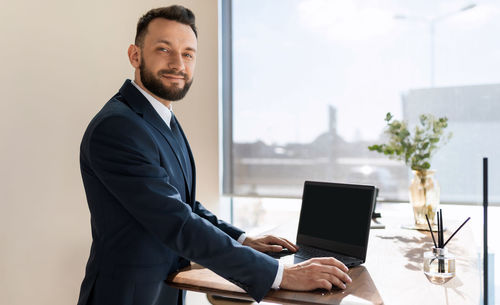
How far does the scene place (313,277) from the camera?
1187 mm

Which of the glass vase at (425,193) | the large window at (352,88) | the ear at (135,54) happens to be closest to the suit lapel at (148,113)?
the ear at (135,54)

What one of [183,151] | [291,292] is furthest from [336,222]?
[183,151]

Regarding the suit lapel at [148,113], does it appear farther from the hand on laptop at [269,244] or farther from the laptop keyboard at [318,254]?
the laptop keyboard at [318,254]

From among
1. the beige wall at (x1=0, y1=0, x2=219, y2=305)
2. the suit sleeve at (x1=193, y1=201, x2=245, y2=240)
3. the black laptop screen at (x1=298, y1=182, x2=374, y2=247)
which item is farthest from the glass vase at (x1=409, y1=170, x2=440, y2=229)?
the beige wall at (x1=0, y1=0, x2=219, y2=305)

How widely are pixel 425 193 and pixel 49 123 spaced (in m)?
1.96

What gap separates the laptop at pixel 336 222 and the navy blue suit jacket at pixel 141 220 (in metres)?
0.36

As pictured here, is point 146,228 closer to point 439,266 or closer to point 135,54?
point 135,54

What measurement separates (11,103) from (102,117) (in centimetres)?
123

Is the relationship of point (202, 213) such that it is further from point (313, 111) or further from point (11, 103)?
point (313, 111)

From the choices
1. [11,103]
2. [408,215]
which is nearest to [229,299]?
[11,103]

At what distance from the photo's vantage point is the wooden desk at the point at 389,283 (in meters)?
1.16

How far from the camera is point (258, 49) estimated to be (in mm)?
3387

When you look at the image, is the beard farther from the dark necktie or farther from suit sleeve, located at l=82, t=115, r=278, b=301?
suit sleeve, located at l=82, t=115, r=278, b=301

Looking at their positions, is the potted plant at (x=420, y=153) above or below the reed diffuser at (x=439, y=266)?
above
